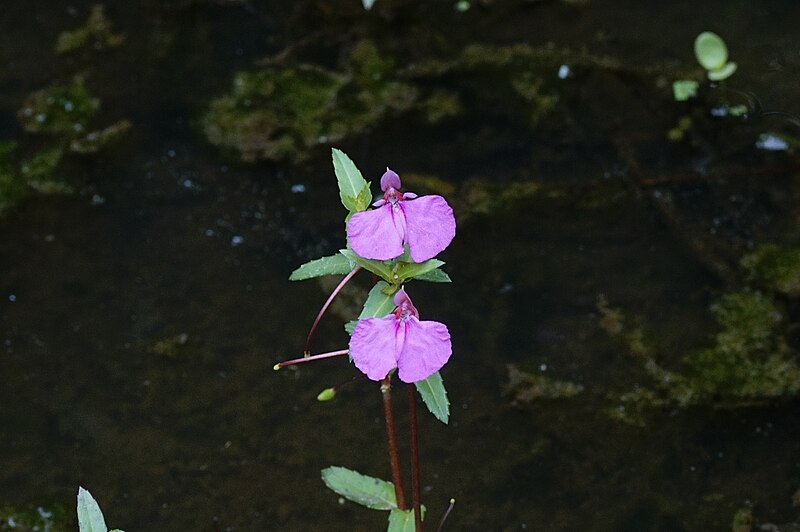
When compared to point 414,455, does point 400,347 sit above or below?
above

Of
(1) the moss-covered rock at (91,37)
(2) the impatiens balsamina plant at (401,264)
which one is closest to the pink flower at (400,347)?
(2) the impatiens balsamina plant at (401,264)

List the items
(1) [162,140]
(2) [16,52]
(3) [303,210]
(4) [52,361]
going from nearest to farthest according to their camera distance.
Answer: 1. (4) [52,361]
2. (3) [303,210]
3. (1) [162,140]
4. (2) [16,52]

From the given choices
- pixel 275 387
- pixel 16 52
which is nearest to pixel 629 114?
pixel 275 387

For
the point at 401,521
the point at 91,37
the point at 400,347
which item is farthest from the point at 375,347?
the point at 91,37

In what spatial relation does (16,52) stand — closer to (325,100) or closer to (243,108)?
(243,108)

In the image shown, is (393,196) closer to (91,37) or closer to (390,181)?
(390,181)

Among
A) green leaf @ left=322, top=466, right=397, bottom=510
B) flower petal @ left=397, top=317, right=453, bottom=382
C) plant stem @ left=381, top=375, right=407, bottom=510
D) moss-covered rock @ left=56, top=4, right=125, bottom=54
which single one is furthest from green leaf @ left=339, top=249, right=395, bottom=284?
moss-covered rock @ left=56, top=4, right=125, bottom=54

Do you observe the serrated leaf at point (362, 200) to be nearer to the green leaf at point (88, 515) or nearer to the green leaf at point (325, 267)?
the green leaf at point (325, 267)

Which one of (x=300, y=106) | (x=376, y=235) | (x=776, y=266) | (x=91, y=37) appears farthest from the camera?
(x=91, y=37)
